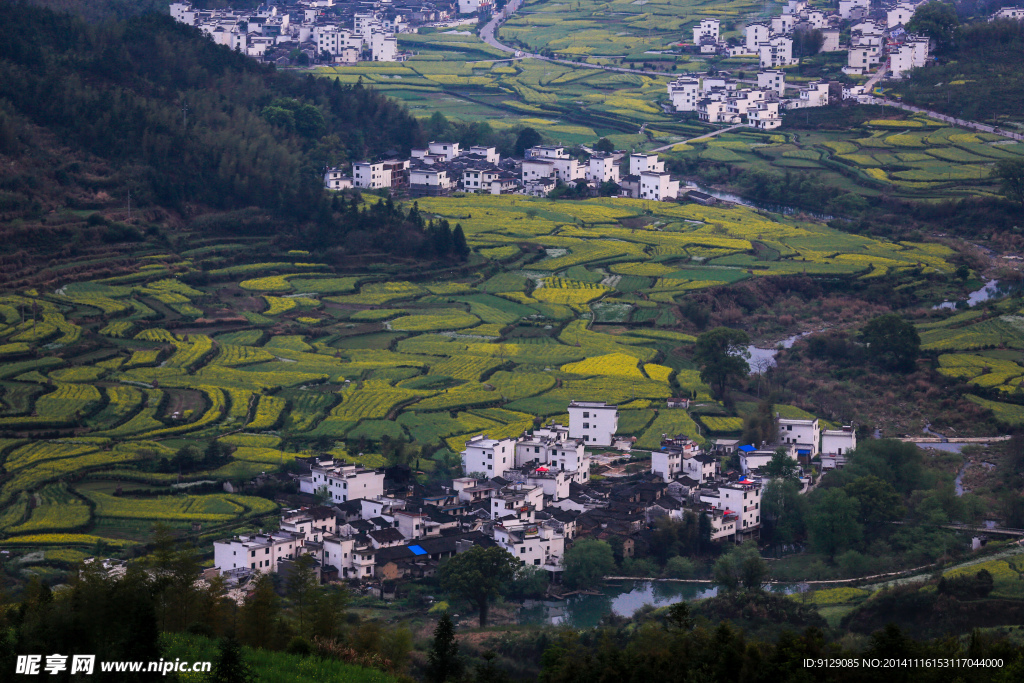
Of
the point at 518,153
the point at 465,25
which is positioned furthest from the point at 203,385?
the point at 465,25

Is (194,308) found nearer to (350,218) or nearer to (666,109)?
(350,218)

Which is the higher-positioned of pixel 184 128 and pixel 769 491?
pixel 184 128

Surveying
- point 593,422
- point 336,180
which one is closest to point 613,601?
point 593,422

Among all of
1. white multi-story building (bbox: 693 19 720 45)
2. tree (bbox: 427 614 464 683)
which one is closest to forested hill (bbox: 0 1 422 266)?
tree (bbox: 427 614 464 683)

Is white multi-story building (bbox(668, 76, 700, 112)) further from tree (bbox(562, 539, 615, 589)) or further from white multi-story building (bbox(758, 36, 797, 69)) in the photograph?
tree (bbox(562, 539, 615, 589))

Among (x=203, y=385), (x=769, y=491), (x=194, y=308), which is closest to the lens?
(x=769, y=491)

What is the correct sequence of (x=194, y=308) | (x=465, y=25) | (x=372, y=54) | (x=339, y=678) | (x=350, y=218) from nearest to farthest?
(x=339, y=678) → (x=194, y=308) → (x=350, y=218) → (x=372, y=54) → (x=465, y=25)

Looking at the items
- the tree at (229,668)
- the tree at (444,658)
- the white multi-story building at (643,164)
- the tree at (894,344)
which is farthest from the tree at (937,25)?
the tree at (229,668)

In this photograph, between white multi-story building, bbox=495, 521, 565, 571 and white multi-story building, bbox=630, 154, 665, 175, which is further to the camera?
white multi-story building, bbox=630, 154, 665, 175
